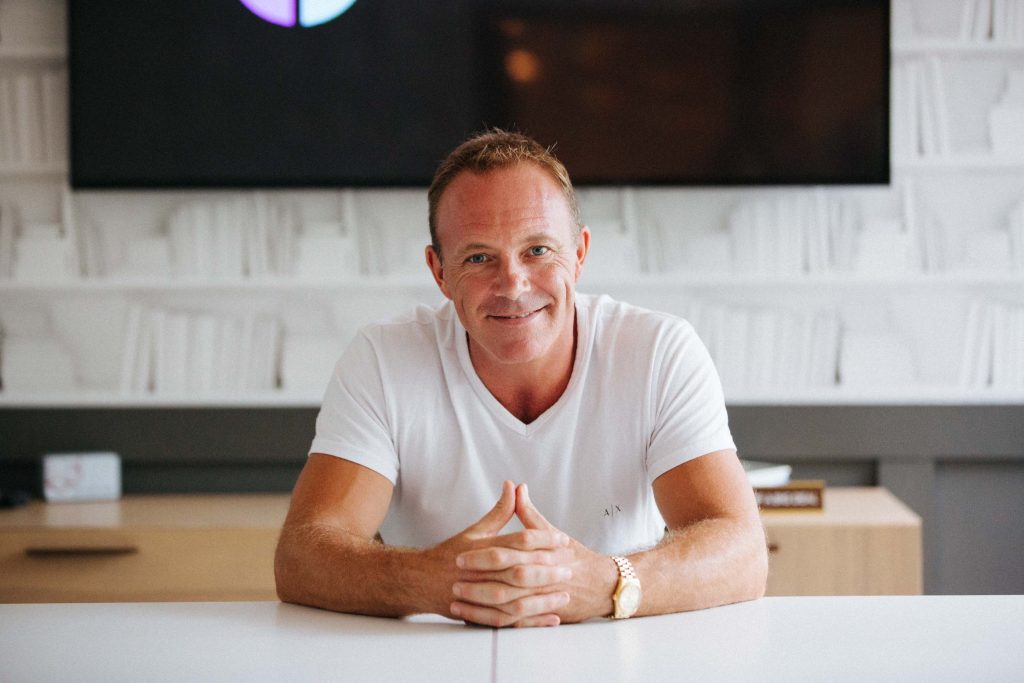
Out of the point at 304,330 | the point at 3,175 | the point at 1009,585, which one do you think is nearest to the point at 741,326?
the point at 1009,585

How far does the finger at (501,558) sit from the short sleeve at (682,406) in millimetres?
366

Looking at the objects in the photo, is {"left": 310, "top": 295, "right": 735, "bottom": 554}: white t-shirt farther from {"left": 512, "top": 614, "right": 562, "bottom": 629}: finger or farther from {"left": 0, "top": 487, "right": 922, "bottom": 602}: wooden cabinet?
{"left": 0, "top": 487, "right": 922, "bottom": 602}: wooden cabinet

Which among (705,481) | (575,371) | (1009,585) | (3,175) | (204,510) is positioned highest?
(3,175)

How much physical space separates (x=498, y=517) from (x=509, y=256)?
0.45 m

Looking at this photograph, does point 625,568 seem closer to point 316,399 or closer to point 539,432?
point 539,432

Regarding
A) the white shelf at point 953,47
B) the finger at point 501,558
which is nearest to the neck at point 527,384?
the finger at point 501,558

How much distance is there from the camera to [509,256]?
152 centimetres

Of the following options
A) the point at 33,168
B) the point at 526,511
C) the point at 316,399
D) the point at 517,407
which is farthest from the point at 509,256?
the point at 33,168

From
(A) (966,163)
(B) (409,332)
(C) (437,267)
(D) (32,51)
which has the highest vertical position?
(D) (32,51)

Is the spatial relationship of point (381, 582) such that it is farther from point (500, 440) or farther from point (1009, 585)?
point (1009, 585)

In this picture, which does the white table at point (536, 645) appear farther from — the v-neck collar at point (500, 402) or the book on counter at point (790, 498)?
the book on counter at point (790, 498)

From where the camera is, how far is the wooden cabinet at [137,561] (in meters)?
2.48

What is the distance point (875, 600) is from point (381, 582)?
0.61 meters

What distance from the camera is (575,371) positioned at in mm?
1613
